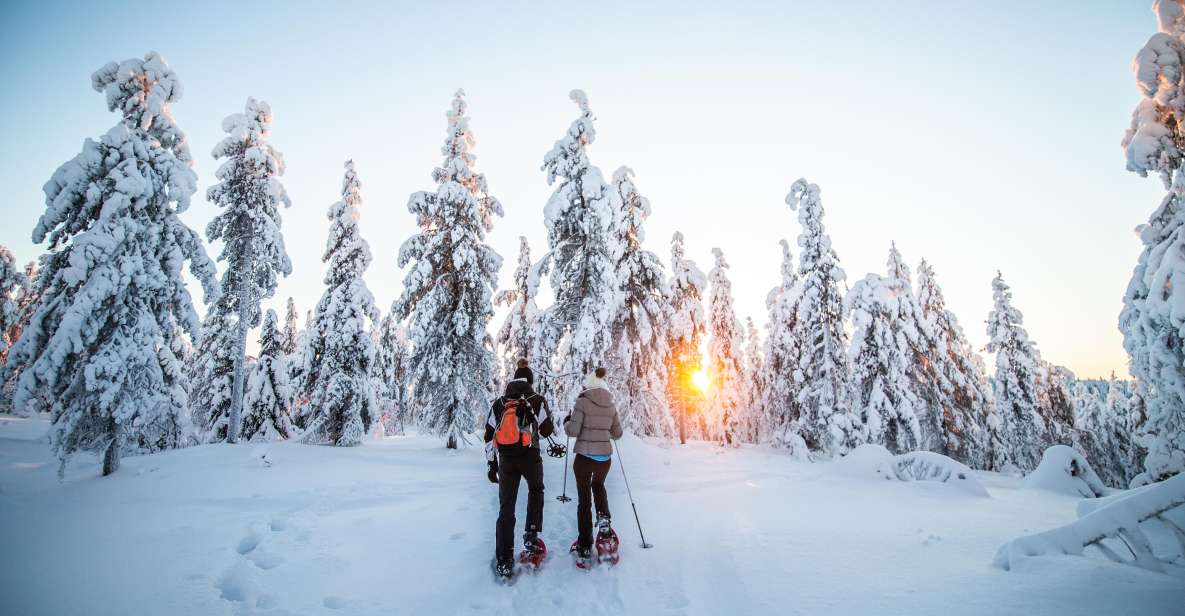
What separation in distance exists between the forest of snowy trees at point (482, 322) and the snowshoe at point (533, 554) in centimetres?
896

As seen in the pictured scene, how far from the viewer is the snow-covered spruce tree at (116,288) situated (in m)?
9.99

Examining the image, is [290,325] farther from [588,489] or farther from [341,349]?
[588,489]

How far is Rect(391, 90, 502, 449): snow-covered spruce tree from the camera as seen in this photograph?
58.3 ft

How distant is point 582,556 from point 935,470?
9.68m

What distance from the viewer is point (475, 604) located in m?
4.95

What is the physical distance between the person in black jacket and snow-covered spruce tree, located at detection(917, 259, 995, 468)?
2394cm

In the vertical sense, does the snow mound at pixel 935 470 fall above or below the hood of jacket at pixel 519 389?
below

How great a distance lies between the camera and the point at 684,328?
2195cm

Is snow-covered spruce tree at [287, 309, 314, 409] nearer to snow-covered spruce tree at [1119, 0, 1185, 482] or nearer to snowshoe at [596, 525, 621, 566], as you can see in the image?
snowshoe at [596, 525, 621, 566]

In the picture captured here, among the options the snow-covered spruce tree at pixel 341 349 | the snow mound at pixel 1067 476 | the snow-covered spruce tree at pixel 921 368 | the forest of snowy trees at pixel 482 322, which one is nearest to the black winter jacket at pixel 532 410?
the forest of snowy trees at pixel 482 322

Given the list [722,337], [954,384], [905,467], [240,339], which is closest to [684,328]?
[722,337]

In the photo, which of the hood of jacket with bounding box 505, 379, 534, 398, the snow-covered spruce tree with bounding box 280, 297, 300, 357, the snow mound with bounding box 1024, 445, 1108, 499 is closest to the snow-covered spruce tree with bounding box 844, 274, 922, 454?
the snow mound with bounding box 1024, 445, 1108, 499

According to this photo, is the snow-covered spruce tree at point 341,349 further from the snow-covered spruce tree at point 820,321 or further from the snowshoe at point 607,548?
the snow-covered spruce tree at point 820,321

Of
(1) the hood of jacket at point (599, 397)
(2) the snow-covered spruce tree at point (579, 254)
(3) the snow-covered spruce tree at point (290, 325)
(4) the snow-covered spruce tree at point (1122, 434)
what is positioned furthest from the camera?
(3) the snow-covered spruce tree at point (290, 325)
